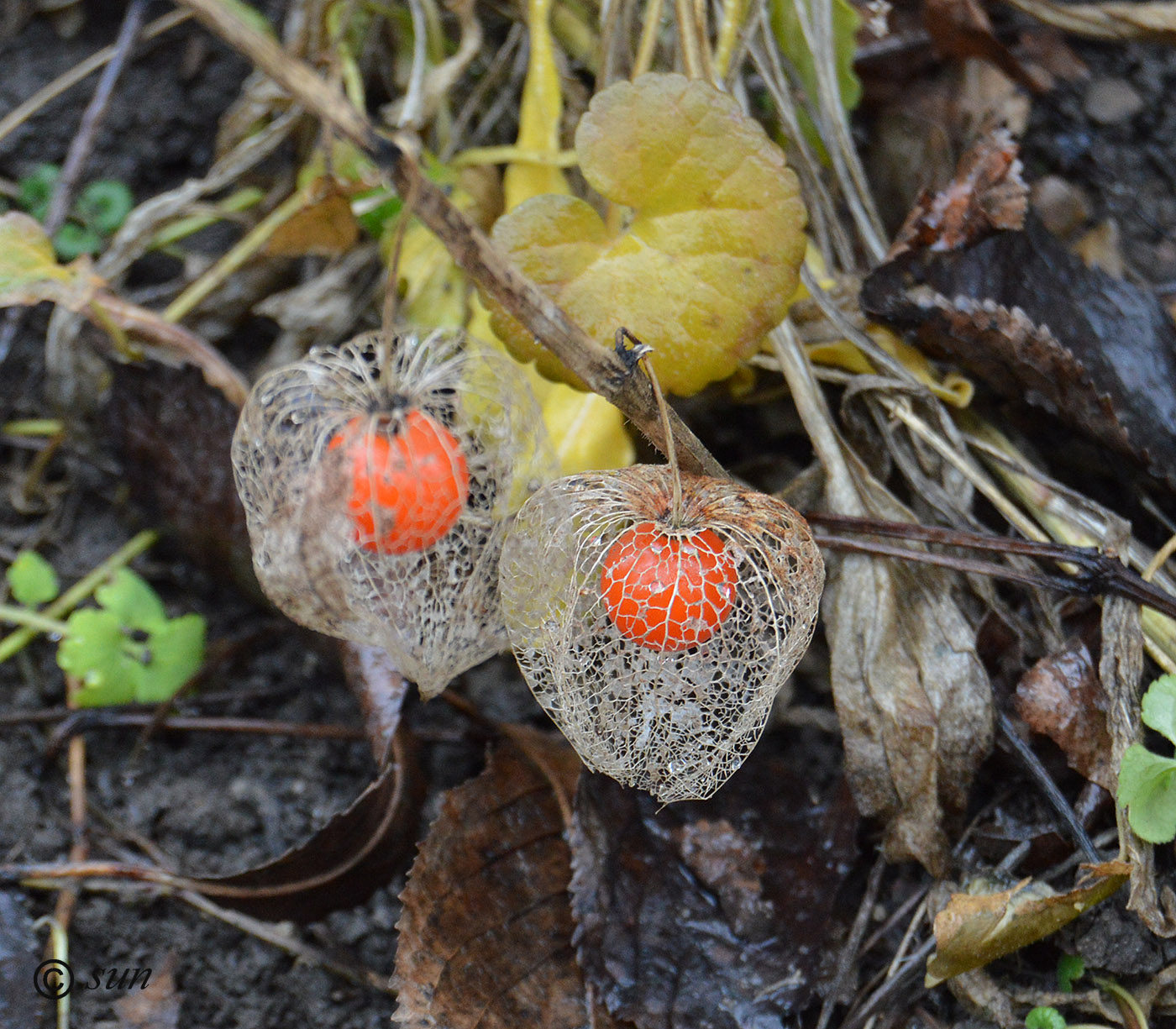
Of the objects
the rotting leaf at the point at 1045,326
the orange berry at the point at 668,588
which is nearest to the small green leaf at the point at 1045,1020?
the orange berry at the point at 668,588

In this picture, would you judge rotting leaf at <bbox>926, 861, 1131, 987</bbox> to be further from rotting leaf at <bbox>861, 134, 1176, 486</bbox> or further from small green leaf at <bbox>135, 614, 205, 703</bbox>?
small green leaf at <bbox>135, 614, 205, 703</bbox>

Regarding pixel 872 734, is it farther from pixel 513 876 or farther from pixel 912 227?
pixel 912 227

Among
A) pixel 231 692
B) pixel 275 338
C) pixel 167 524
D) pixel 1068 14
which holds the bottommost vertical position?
pixel 231 692

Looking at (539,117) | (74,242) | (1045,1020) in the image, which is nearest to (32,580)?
(74,242)

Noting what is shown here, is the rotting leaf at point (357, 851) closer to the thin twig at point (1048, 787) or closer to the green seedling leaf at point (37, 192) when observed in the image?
Answer: the thin twig at point (1048, 787)

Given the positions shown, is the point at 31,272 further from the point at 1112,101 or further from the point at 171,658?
the point at 1112,101

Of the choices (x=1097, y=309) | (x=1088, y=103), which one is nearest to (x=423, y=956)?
(x=1097, y=309)
